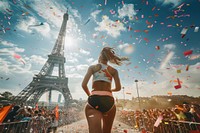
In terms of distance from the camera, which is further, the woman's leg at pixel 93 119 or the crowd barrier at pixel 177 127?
the crowd barrier at pixel 177 127

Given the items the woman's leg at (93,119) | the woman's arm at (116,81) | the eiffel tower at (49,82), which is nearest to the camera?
the woman's leg at (93,119)

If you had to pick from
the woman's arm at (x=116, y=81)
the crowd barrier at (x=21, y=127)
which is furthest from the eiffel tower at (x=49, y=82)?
the woman's arm at (x=116, y=81)

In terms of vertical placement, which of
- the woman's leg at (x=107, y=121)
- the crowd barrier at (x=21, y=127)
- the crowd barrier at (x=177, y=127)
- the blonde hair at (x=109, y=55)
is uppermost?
the blonde hair at (x=109, y=55)

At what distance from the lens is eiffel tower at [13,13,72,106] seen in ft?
106

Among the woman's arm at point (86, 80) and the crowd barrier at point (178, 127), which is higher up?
the woman's arm at point (86, 80)

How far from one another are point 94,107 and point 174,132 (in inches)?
243

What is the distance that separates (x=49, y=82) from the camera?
35.3m

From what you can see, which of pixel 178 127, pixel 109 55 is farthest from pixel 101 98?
pixel 178 127

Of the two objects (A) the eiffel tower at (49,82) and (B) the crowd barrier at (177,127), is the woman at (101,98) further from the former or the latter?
(A) the eiffel tower at (49,82)

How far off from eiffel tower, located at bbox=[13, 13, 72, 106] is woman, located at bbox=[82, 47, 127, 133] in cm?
3387

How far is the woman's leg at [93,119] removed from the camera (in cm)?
163

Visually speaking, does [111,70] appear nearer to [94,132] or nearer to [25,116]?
[94,132]

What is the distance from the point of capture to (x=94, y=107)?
5.98 ft

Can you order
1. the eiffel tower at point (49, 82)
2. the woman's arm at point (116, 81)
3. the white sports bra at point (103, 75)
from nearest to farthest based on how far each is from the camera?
the white sports bra at point (103, 75), the woman's arm at point (116, 81), the eiffel tower at point (49, 82)
